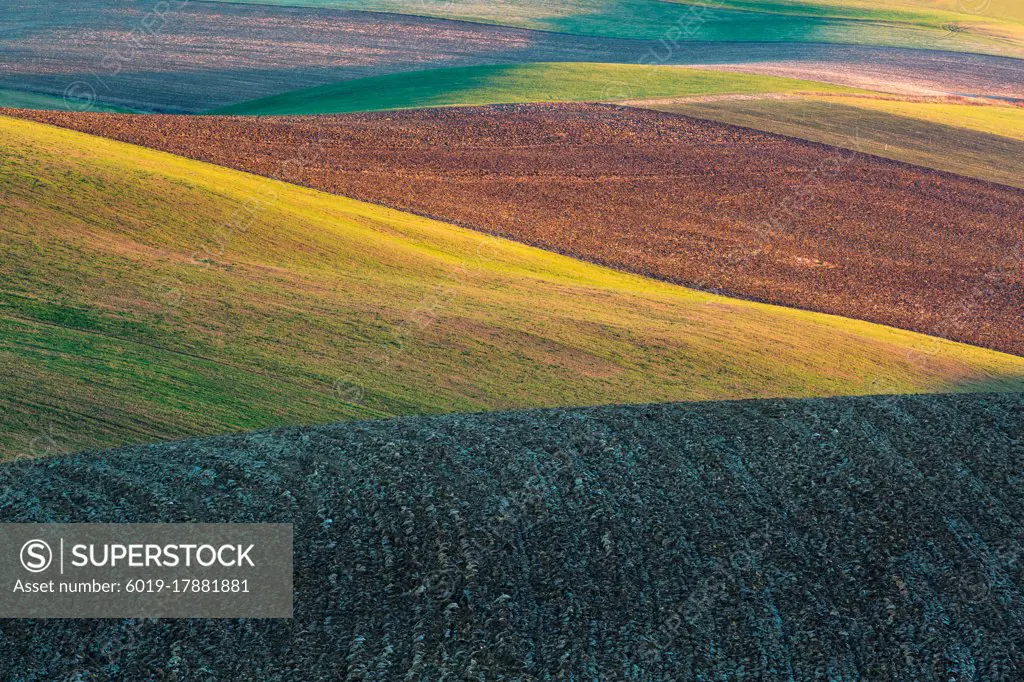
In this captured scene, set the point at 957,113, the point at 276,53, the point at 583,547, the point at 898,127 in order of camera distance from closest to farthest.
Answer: the point at 583,547, the point at 898,127, the point at 957,113, the point at 276,53

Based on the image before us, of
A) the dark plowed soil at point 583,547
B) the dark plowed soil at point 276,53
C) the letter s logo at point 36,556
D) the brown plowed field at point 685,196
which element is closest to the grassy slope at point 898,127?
the brown plowed field at point 685,196

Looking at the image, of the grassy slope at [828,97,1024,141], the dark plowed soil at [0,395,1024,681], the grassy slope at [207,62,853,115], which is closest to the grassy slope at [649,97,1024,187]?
the grassy slope at [828,97,1024,141]

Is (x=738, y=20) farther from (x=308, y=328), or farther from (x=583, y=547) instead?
(x=583, y=547)

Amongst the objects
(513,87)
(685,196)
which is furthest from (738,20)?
(685,196)

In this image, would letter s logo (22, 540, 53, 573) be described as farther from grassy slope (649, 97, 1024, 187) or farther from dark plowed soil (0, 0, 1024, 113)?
dark plowed soil (0, 0, 1024, 113)

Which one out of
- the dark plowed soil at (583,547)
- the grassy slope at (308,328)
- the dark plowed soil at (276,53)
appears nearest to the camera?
the dark plowed soil at (583,547)

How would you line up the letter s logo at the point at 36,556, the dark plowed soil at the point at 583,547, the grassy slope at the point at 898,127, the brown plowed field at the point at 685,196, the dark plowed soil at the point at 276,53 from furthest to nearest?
the dark plowed soil at the point at 276,53 < the grassy slope at the point at 898,127 < the brown plowed field at the point at 685,196 < the letter s logo at the point at 36,556 < the dark plowed soil at the point at 583,547

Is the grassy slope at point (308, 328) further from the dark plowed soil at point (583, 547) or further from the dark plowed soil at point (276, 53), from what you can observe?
the dark plowed soil at point (276, 53)
